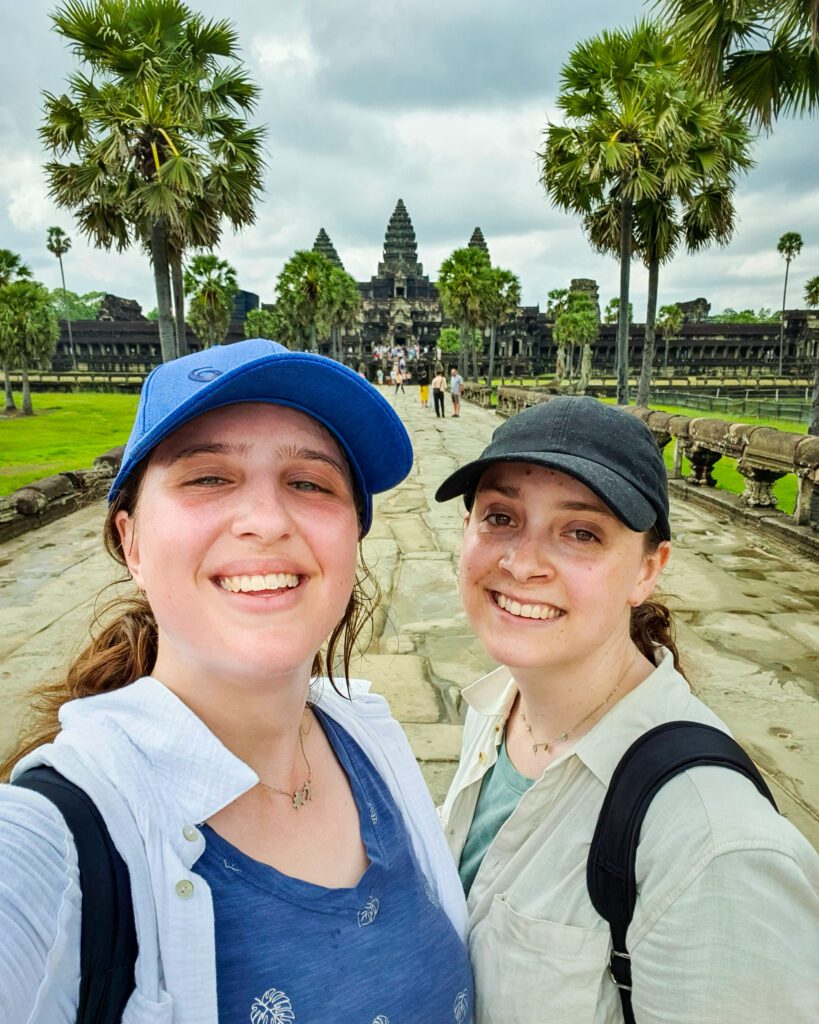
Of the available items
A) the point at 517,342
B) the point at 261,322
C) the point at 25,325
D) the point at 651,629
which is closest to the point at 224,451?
the point at 651,629

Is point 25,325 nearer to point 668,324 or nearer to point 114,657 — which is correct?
point 114,657

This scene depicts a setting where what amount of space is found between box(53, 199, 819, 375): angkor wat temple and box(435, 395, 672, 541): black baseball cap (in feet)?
179

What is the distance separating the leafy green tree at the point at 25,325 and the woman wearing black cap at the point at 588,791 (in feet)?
103

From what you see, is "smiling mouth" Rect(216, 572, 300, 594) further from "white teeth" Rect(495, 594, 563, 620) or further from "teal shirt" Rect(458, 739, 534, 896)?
"teal shirt" Rect(458, 739, 534, 896)

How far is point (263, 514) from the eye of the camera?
105 cm

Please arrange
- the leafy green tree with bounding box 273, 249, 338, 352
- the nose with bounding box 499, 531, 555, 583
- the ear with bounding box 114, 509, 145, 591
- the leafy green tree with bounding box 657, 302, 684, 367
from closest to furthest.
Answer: the ear with bounding box 114, 509, 145, 591
the nose with bounding box 499, 531, 555, 583
the leafy green tree with bounding box 273, 249, 338, 352
the leafy green tree with bounding box 657, 302, 684, 367

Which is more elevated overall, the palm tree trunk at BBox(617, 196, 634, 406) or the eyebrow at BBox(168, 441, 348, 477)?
the palm tree trunk at BBox(617, 196, 634, 406)

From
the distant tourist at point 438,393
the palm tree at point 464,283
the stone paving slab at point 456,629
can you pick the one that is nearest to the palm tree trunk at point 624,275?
the distant tourist at point 438,393

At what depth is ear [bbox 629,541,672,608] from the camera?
4.95 feet

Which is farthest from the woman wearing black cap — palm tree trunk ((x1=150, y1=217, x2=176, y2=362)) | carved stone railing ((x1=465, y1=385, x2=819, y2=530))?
palm tree trunk ((x1=150, y1=217, x2=176, y2=362))

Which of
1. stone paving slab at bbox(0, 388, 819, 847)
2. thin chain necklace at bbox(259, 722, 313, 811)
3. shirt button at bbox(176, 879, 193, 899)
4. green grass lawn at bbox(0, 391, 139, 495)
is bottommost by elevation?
green grass lawn at bbox(0, 391, 139, 495)

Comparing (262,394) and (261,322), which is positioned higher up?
(261,322)

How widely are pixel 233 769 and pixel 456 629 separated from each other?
3.72m

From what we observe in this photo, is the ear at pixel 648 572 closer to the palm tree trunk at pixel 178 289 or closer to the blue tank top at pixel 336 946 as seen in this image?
the blue tank top at pixel 336 946
